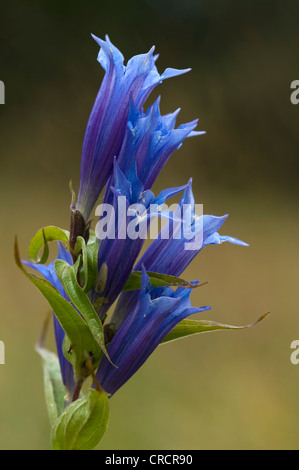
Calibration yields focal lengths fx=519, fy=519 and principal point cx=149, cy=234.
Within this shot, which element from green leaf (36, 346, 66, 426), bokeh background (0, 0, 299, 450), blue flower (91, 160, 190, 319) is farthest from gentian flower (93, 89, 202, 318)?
bokeh background (0, 0, 299, 450)

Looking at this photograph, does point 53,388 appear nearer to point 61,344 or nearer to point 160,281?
point 61,344

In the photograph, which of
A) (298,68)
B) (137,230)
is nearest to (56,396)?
(137,230)

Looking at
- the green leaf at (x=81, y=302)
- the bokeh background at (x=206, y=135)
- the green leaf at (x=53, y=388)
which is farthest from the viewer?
the bokeh background at (x=206, y=135)

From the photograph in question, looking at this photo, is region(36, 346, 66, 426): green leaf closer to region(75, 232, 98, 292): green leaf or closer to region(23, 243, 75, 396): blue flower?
region(23, 243, 75, 396): blue flower

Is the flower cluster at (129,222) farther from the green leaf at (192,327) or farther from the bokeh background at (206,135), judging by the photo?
the bokeh background at (206,135)

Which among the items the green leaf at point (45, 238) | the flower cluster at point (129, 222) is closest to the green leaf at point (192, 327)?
the flower cluster at point (129, 222)

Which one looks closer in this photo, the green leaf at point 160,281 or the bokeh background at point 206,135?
the green leaf at point 160,281

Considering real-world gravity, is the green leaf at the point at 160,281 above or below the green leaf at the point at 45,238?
below

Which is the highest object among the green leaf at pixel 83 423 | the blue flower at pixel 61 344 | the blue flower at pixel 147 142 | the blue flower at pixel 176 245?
the blue flower at pixel 147 142
